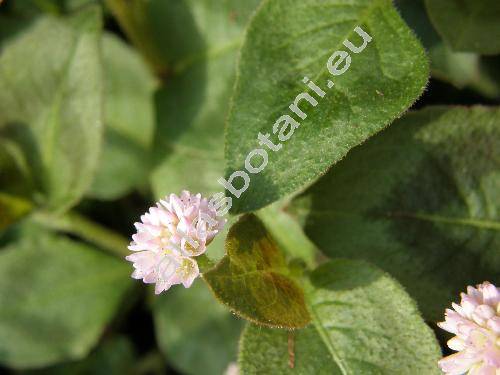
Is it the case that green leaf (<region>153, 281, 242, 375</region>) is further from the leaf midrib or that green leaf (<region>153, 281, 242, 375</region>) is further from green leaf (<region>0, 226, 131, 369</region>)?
the leaf midrib

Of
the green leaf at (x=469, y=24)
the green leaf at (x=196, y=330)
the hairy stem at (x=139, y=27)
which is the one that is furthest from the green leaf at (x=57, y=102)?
the green leaf at (x=469, y=24)

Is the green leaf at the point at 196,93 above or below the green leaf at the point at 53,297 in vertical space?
above

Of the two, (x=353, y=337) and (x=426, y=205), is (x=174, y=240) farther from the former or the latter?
(x=426, y=205)

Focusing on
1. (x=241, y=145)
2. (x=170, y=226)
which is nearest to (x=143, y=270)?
(x=170, y=226)

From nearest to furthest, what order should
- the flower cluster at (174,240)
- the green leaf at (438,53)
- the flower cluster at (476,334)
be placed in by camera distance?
the flower cluster at (476,334)
the flower cluster at (174,240)
the green leaf at (438,53)

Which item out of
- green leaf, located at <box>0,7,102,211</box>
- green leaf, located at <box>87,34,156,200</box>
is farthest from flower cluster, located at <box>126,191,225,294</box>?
green leaf, located at <box>87,34,156,200</box>

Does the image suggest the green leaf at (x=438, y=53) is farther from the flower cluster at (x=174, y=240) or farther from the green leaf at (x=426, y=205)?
the flower cluster at (x=174, y=240)
